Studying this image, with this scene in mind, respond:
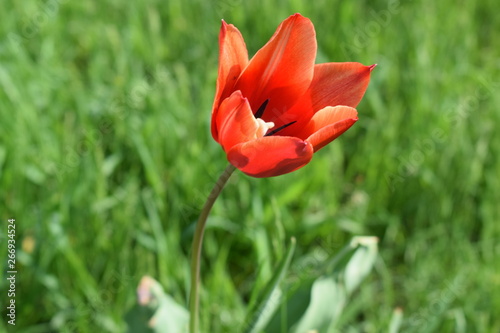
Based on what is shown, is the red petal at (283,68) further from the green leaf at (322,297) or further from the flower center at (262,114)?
the green leaf at (322,297)

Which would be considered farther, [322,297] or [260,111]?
[322,297]

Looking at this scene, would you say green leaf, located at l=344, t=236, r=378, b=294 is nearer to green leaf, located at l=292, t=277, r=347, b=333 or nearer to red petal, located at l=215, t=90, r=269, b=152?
green leaf, located at l=292, t=277, r=347, b=333

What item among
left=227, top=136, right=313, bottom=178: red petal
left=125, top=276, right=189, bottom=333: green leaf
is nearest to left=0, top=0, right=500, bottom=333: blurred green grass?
left=125, top=276, right=189, bottom=333: green leaf

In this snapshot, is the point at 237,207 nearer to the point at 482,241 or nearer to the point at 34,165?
the point at 34,165

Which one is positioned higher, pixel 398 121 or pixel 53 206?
pixel 53 206

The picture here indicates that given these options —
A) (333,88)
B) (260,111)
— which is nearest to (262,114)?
(260,111)

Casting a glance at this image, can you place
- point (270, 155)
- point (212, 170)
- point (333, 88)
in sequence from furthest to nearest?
point (212, 170)
point (333, 88)
point (270, 155)

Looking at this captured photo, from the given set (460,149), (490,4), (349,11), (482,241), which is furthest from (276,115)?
(490,4)

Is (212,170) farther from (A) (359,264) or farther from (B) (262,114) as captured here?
(B) (262,114)
